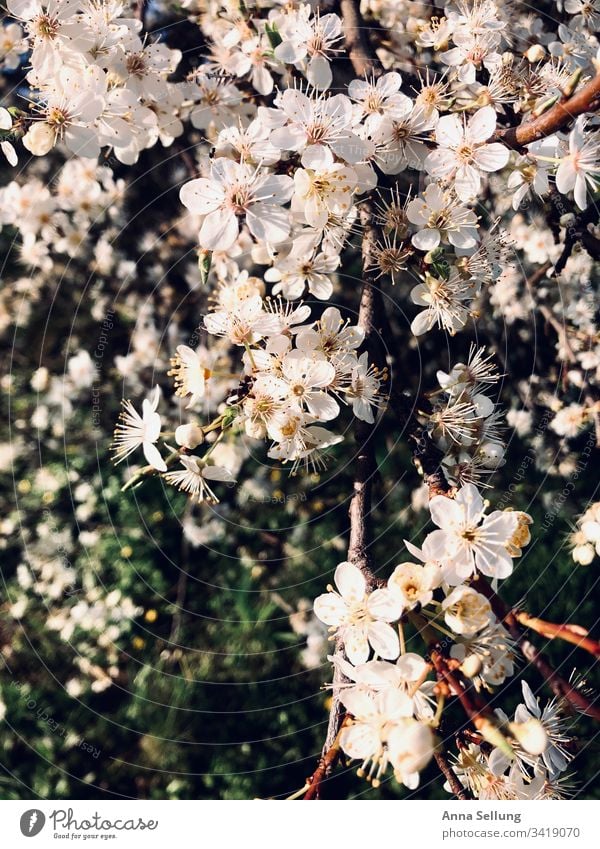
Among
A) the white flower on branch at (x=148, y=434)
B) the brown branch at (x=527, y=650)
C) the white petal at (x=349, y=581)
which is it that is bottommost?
the brown branch at (x=527, y=650)

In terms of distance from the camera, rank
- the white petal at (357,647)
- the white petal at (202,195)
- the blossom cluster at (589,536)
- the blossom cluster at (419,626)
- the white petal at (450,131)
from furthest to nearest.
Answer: the blossom cluster at (589,536) < the white petal at (450,131) < the white petal at (202,195) < the white petal at (357,647) < the blossom cluster at (419,626)

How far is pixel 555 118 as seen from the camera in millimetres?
982

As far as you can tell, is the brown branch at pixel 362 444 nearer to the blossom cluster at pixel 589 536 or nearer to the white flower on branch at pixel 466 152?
the white flower on branch at pixel 466 152

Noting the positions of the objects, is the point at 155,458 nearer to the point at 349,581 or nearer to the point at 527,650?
the point at 349,581

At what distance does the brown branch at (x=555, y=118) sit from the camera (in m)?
0.89

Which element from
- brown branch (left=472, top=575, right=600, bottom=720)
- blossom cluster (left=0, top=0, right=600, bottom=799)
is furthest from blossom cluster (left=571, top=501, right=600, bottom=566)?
brown branch (left=472, top=575, right=600, bottom=720)

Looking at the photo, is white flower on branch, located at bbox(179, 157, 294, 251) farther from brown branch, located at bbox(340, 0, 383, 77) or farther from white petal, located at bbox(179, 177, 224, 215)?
brown branch, located at bbox(340, 0, 383, 77)

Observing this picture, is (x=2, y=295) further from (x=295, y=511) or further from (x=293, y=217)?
(x=293, y=217)

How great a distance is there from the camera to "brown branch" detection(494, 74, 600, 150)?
0.89 meters

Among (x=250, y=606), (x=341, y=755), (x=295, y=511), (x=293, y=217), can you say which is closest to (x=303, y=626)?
(x=250, y=606)

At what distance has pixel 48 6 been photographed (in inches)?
49.1

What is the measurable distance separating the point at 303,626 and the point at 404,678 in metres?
1.47

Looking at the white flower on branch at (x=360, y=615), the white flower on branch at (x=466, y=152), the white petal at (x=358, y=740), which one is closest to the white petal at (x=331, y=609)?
the white flower on branch at (x=360, y=615)

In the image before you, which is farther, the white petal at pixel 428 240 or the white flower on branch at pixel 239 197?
the white petal at pixel 428 240
